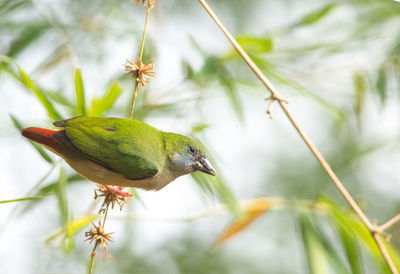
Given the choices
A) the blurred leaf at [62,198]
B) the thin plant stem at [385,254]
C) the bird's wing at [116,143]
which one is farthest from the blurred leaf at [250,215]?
the blurred leaf at [62,198]

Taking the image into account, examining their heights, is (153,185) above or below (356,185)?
below

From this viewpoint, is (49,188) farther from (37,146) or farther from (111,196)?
(111,196)

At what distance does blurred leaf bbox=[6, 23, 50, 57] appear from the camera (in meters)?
3.23

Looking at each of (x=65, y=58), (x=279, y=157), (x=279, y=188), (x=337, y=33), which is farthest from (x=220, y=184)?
(x=279, y=157)

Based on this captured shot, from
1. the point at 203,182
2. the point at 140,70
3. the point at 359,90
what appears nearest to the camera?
the point at 140,70

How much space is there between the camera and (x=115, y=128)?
221cm

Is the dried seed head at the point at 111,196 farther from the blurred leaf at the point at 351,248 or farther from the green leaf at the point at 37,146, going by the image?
the blurred leaf at the point at 351,248

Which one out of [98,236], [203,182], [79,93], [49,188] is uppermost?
[79,93]

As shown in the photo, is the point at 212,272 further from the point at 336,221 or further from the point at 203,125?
the point at 203,125

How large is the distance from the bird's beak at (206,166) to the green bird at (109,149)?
15mm

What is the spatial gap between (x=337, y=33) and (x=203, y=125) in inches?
91.7

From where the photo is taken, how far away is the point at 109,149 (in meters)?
2.19

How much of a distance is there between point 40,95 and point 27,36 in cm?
124

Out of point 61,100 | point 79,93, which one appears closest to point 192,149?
point 79,93
